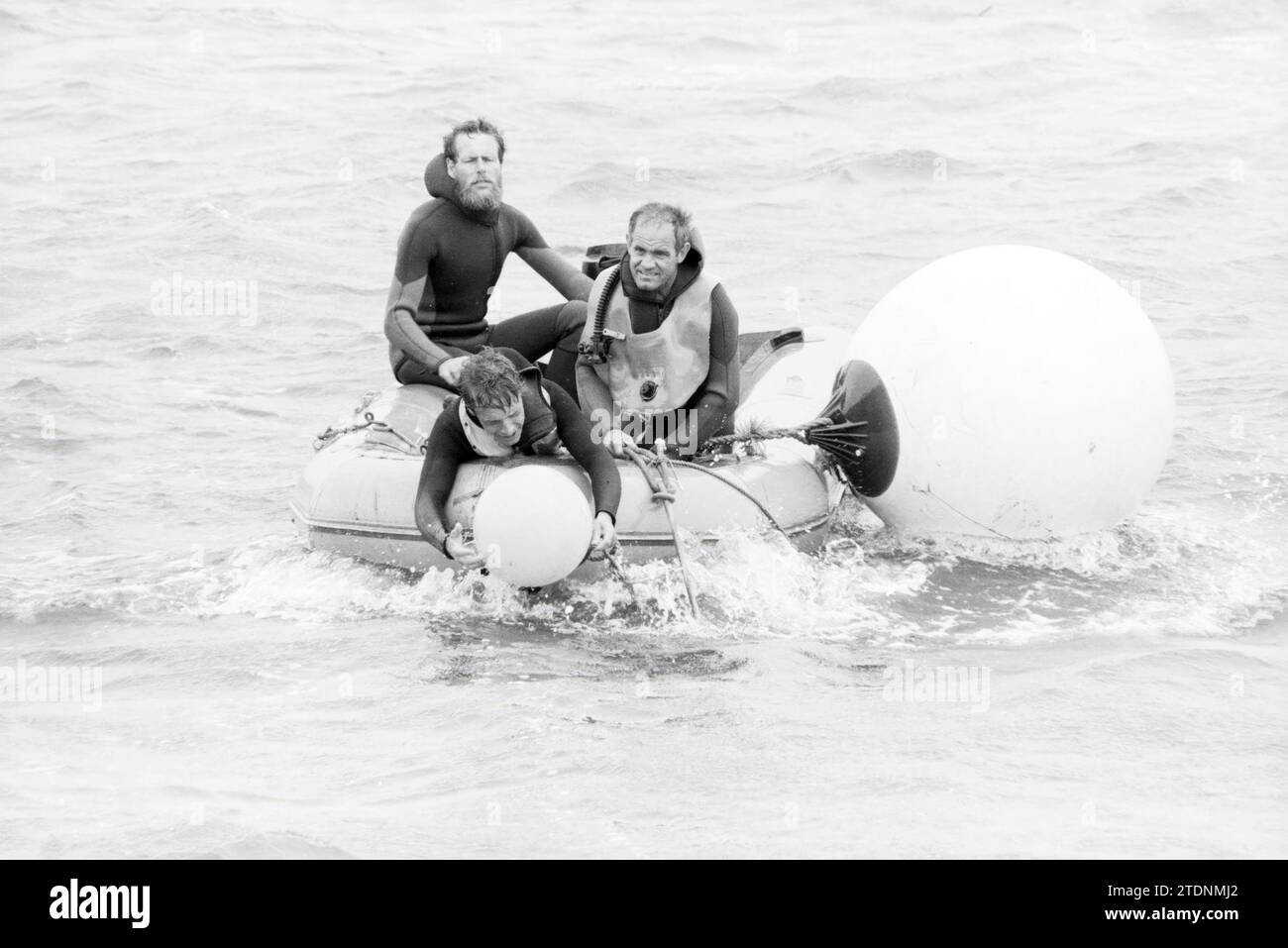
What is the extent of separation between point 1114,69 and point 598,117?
222 inches

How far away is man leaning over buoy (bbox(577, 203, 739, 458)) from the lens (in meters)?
7.27

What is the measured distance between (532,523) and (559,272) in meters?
2.08

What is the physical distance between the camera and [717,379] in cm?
735

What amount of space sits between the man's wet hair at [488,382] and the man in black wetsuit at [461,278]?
0.97m

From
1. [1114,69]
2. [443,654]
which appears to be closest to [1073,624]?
[443,654]

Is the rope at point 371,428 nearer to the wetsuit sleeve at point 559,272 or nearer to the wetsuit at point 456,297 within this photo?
the wetsuit at point 456,297

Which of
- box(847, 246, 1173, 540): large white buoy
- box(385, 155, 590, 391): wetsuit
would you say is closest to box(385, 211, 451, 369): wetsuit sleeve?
box(385, 155, 590, 391): wetsuit

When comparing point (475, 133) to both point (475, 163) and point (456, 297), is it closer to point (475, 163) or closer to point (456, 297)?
point (475, 163)

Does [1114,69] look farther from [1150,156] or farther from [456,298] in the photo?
[456,298]

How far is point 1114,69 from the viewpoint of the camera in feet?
60.6

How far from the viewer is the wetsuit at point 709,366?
7281 millimetres

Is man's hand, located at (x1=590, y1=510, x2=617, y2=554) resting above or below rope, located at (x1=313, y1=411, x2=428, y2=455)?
below

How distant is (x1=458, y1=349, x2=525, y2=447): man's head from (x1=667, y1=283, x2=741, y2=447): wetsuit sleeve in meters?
0.88

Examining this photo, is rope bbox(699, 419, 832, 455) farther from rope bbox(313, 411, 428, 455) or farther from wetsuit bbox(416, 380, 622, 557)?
rope bbox(313, 411, 428, 455)
